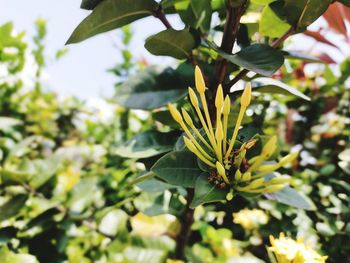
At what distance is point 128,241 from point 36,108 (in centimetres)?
123

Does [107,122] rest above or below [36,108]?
below

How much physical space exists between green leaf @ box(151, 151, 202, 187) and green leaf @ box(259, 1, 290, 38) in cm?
34

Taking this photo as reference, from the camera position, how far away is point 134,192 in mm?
1346

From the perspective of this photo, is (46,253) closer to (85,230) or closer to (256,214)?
(85,230)

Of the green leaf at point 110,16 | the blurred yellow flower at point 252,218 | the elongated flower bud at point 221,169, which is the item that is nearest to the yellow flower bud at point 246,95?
the elongated flower bud at point 221,169

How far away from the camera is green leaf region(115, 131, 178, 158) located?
2.77 ft

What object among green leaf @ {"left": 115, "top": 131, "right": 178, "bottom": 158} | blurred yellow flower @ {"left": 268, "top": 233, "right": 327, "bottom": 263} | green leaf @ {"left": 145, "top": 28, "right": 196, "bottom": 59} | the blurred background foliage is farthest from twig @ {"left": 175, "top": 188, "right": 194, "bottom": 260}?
green leaf @ {"left": 145, "top": 28, "right": 196, "bottom": 59}

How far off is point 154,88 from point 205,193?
1.27 feet

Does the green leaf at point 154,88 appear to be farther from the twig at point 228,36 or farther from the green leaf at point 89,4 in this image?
the green leaf at point 89,4

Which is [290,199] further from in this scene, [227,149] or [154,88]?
[154,88]

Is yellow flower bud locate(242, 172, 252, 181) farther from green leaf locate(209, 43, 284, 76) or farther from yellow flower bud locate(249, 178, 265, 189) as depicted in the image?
green leaf locate(209, 43, 284, 76)

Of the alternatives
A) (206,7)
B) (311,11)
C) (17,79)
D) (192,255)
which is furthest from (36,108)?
(311,11)

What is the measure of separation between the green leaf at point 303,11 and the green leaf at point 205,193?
38 centimetres

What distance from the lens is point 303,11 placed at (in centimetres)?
71
